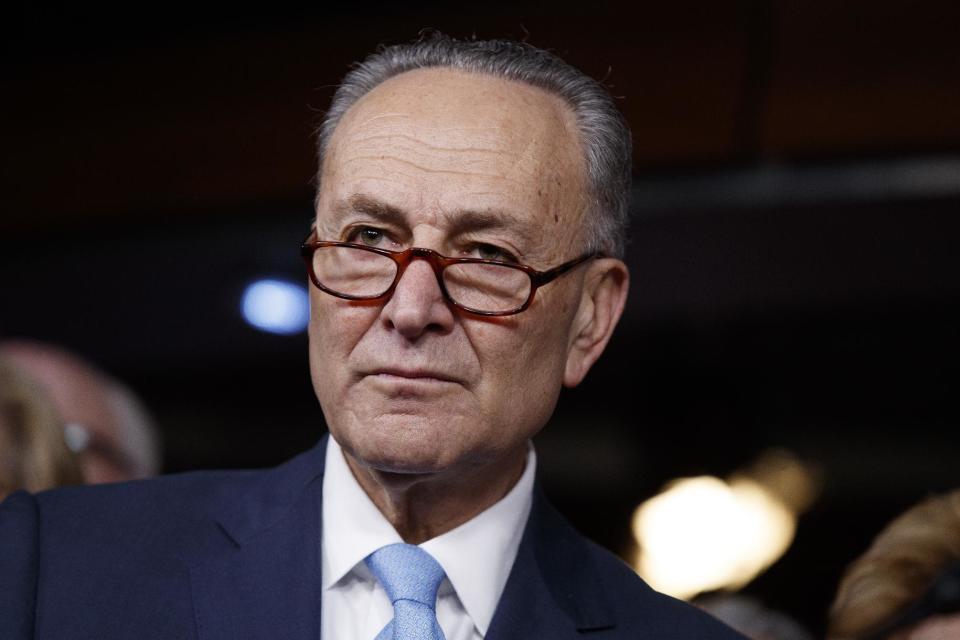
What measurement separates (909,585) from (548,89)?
34.3 inches

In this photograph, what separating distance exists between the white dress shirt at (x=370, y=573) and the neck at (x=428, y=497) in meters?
0.01

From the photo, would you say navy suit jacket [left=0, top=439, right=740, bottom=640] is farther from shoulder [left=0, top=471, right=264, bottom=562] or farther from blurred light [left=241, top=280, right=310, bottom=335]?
blurred light [left=241, top=280, right=310, bottom=335]

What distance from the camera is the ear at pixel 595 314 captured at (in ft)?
5.70

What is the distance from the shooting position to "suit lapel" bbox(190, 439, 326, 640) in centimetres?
151

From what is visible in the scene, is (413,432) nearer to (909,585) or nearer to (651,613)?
(651,613)

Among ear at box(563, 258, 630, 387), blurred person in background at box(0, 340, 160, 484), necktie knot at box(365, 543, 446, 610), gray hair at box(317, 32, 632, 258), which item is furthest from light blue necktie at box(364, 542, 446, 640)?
blurred person in background at box(0, 340, 160, 484)

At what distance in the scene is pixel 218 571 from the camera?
1.56 meters

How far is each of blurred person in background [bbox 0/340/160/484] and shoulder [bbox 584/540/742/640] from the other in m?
1.25

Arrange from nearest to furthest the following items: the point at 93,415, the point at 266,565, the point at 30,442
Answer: the point at 266,565 → the point at 30,442 → the point at 93,415

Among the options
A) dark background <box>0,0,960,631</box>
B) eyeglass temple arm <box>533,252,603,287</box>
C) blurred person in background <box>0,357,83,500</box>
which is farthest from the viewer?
dark background <box>0,0,960,631</box>

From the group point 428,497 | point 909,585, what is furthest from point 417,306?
point 909,585

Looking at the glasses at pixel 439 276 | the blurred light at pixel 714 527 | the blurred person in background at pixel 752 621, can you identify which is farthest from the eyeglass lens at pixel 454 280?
the blurred light at pixel 714 527

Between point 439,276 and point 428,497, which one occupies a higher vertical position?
point 439,276

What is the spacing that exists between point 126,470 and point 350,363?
131 centimetres
